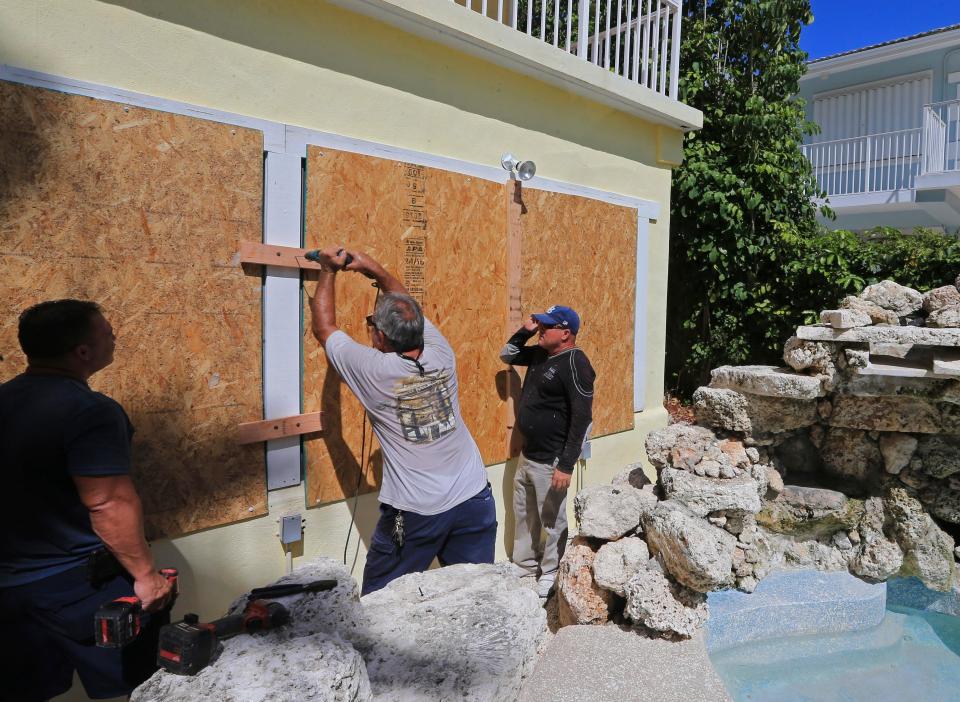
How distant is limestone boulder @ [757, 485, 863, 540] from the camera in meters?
5.11

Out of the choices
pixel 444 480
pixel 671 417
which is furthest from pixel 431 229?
pixel 671 417

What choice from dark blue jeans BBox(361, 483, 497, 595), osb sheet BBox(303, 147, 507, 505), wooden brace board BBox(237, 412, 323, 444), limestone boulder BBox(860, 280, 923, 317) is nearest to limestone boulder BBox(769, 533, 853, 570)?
limestone boulder BBox(860, 280, 923, 317)

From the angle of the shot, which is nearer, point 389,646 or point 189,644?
Answer: point 189,644

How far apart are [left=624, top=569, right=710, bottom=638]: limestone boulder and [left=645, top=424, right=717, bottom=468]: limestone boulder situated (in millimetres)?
1191

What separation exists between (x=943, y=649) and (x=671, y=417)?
14.4ft

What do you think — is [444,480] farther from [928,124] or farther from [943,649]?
[928,124]

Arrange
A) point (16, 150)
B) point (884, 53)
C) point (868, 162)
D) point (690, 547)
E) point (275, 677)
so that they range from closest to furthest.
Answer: point (275, 677)
point (16, 150)
point (690, 547)
point (868, 162)
point (884, 53)

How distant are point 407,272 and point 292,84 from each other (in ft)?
4.06

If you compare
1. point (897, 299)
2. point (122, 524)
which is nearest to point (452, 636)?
point (122, 524)

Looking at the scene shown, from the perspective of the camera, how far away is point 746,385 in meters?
5.18

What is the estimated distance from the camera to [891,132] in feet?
40.2

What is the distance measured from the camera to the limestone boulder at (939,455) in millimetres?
5148

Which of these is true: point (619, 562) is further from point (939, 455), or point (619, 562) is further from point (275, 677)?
point (939, 455)

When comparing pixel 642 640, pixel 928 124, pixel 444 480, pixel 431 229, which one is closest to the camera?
pixel 444 480
